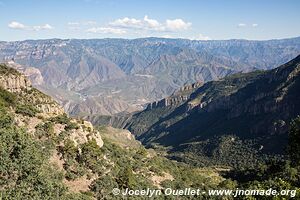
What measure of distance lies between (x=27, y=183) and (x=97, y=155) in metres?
36.0

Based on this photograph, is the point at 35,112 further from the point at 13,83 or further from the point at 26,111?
the point at 13,83

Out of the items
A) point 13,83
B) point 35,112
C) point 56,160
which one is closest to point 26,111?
point 35,112

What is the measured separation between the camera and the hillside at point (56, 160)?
63.4 meters

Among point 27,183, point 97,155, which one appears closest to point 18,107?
point 97,155

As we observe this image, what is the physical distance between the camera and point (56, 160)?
8638 centimetres

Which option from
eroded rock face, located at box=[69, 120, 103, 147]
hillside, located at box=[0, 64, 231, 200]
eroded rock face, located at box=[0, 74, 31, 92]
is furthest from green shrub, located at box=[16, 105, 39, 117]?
eroded rock face, located at box=[0, 74, 31, 92]

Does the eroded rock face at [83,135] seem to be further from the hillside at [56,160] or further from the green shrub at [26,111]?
the green shrub at [26,111]

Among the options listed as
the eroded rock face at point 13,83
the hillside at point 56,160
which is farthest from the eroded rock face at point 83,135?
the eroded rock face at point 13,83

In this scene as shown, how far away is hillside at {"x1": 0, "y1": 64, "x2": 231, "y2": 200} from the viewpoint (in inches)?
2496

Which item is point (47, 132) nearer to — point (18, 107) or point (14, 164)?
point (18, 107)

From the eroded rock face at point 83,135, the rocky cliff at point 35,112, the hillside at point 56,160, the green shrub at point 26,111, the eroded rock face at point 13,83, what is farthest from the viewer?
the eroded rock face at point 13,83

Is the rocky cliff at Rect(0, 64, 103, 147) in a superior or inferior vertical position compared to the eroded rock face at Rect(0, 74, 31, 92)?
inferior

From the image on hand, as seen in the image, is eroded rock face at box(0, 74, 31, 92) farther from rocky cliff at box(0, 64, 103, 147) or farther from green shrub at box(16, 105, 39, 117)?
green shrub at box(16, 105, 39, 117)

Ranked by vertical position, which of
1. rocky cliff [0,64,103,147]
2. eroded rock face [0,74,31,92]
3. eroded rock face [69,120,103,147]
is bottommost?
eroded rock face [69,120,103,147]
